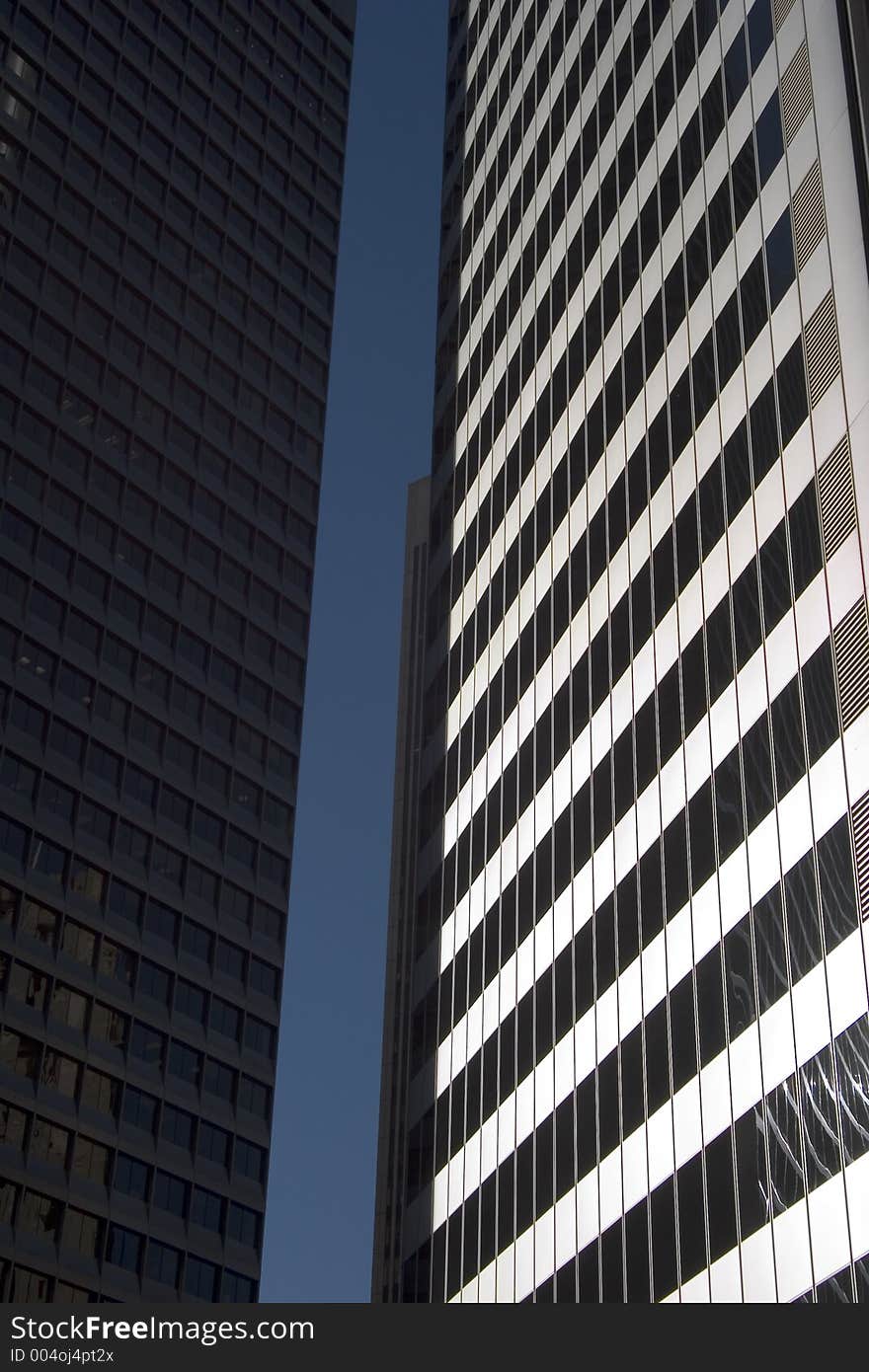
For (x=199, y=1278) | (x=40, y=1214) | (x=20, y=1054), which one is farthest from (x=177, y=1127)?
(x=20, y=1054)

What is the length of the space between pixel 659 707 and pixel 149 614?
6591 cm

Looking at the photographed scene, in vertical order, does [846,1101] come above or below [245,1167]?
below

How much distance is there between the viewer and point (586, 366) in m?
63.8

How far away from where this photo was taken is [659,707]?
50656 millimetres

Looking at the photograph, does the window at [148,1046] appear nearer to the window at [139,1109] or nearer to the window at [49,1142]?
the window at [139,1109]

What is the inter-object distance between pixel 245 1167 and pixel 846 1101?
73839 millimetres

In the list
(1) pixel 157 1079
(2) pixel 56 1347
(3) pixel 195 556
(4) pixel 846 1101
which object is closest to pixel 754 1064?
(4) pixel 846 1101

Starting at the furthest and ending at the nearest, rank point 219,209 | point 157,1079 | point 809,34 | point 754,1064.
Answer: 1. point 219,209
2. point 157,1079
3. point 809,34
4. point 754,1064

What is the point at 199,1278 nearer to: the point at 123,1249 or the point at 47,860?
the point at 123,1249

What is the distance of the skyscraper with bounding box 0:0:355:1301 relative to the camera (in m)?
97.0

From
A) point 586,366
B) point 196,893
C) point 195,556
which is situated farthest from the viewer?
point 195,556

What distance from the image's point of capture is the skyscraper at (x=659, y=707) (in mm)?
39906

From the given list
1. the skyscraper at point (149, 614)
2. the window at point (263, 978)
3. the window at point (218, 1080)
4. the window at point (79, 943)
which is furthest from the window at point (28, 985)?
the window at point (263, 978)

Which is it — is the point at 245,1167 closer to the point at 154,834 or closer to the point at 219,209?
the point at 154,834
